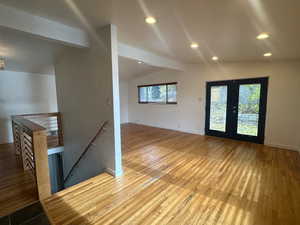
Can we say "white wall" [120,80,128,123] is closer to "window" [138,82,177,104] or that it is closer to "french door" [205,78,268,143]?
"window" [138,82,177,104]

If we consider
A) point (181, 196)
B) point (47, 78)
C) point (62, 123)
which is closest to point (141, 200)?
point (181, 196)

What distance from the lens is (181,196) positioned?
220cm

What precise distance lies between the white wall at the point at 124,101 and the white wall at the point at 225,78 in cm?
66

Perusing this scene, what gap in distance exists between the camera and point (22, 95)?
17.4ft

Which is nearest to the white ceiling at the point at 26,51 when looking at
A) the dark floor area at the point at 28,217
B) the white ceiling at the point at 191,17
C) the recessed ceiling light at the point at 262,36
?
the white ceiling at the point at 191,17

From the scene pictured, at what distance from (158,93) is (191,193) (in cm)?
515

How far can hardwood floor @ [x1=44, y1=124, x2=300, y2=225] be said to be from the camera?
71.4 inches

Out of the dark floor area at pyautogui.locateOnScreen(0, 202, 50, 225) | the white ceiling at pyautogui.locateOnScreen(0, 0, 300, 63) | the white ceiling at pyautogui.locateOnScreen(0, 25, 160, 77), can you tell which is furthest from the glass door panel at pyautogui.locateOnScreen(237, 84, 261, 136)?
the dark floor area at pyautogui.locateOnScreen(0, 202, 50, 225)

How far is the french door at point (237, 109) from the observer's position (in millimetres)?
4410

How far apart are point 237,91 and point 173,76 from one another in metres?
2.47

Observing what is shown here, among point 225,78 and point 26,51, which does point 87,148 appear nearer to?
point 26,51

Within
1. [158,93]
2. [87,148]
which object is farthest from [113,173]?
[158,93]

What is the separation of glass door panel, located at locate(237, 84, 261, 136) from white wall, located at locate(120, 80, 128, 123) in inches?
215

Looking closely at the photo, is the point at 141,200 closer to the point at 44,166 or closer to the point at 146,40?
the point at 44,166
